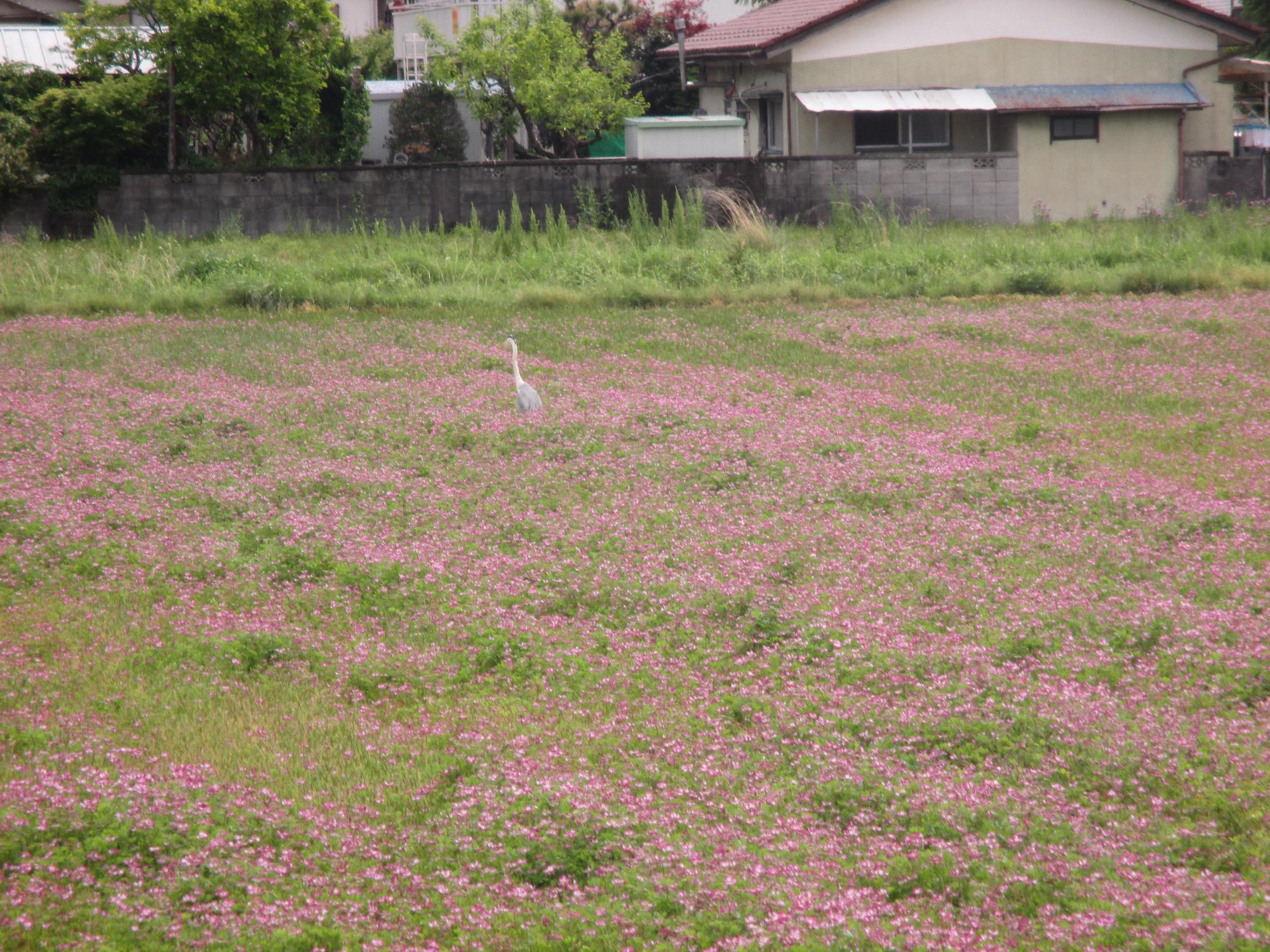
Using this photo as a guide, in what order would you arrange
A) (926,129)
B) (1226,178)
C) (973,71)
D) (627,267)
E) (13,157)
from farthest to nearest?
1. (926,129)
2. (973,71)
3. (1226,178)
4. (13,157)
5. (627,267)

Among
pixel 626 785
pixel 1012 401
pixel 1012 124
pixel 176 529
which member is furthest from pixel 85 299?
pixel 1012 124

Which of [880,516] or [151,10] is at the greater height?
[151,10]

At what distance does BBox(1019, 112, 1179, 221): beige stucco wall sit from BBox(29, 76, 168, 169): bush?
1670cm

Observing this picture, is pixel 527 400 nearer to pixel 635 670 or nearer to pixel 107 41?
pixel 635 670

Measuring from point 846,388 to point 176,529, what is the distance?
5.89m

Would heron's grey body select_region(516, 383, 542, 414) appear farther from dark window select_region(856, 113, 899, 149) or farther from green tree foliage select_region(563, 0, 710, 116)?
green tree foliage select_region(563, 0, 710, 116)

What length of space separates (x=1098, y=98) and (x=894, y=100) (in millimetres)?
4073

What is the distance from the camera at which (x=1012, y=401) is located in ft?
34.6

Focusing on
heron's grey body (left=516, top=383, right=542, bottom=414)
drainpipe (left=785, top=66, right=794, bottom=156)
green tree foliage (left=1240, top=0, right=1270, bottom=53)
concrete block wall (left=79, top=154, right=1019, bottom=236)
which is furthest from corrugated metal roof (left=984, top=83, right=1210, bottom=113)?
heron's grey body (left=516, top=383, right=542, bottom=414)

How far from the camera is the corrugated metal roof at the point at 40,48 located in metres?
27.3

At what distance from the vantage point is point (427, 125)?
1219 inches

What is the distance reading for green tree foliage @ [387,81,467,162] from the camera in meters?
30.9

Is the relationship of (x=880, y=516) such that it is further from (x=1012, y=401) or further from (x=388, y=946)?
(x=388, y=946)

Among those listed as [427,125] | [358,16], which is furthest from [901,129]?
[358,16]
